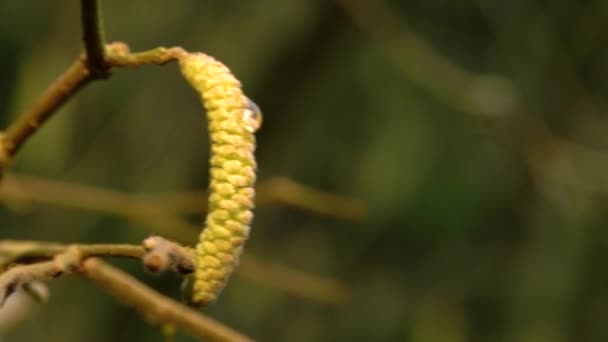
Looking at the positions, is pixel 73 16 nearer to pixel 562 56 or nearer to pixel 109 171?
pixel 109 171

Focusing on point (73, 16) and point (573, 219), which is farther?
point (573, 219)

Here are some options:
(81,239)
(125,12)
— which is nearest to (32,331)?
(81,239)

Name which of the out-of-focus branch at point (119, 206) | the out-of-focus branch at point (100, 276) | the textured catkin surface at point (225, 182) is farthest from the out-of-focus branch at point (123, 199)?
the textured catkin surface at point (225, 182)

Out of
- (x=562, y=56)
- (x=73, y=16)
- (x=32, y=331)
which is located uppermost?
(x=562, y=56)

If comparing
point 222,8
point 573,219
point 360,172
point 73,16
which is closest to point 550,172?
point 573,219

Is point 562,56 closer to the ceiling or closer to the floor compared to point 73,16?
closer to the ceiling

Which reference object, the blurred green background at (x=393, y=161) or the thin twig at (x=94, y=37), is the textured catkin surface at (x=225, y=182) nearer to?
the thin twig at (x=94, y=37)
